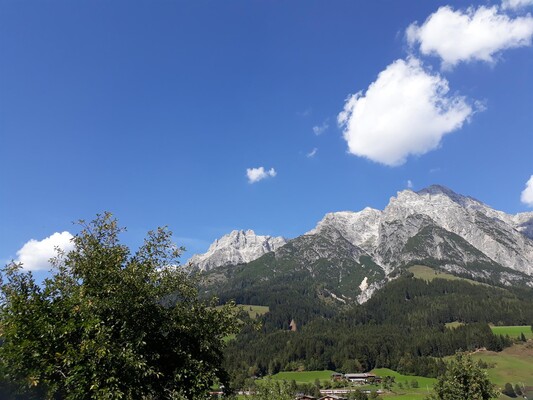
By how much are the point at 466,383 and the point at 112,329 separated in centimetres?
6066

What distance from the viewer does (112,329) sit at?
84.1ft

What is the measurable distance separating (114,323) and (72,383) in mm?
4013

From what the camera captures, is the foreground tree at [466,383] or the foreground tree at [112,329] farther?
the foreground tree at [466,383]

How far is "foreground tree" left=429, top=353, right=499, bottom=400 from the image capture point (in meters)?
64.1

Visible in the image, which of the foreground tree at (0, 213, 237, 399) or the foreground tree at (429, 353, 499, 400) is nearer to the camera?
the foreground tree at (0, 213, 237, 399)

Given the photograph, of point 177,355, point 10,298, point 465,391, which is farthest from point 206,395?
point 465,391

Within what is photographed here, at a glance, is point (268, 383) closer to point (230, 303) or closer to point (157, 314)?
point (230, 303)

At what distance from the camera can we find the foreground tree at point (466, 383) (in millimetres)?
64062

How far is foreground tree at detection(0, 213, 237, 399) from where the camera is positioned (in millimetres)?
24469

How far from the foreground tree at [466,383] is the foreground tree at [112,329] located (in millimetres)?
49145

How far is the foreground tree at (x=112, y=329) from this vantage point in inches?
963

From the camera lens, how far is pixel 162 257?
31.9 metres

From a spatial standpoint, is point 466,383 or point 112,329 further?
point 466,383

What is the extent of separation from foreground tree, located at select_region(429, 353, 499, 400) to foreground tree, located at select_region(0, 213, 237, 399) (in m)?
49.1
